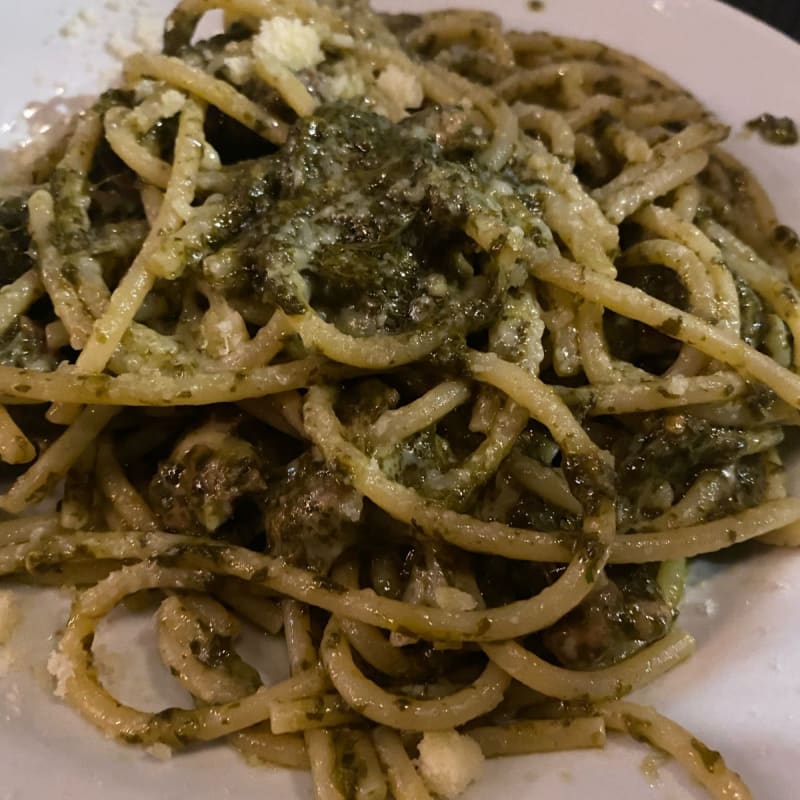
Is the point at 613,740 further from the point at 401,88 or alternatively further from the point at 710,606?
the point at 401,88

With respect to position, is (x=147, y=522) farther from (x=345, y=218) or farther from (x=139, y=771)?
(x=345, y=218)

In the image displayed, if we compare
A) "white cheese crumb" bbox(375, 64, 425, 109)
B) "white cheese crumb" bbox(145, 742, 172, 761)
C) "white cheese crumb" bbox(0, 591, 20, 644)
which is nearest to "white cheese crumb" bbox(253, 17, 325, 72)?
"white cheese crumb" bbox(375, 64, 425, 109)

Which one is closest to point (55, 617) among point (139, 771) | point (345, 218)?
point (139, 771)

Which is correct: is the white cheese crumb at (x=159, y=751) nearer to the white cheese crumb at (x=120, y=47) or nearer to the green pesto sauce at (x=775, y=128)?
the white cheese crumb at (x=120, y=47)

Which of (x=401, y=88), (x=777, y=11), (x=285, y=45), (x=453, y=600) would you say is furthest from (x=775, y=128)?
(x=453, y=600)

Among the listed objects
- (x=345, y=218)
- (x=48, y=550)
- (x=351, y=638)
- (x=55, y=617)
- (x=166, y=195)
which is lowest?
(x=55, y=617)

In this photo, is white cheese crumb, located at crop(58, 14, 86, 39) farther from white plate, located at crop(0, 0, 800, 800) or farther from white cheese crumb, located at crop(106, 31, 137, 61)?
white plate, located at crop(0, 0, 800, 800)
